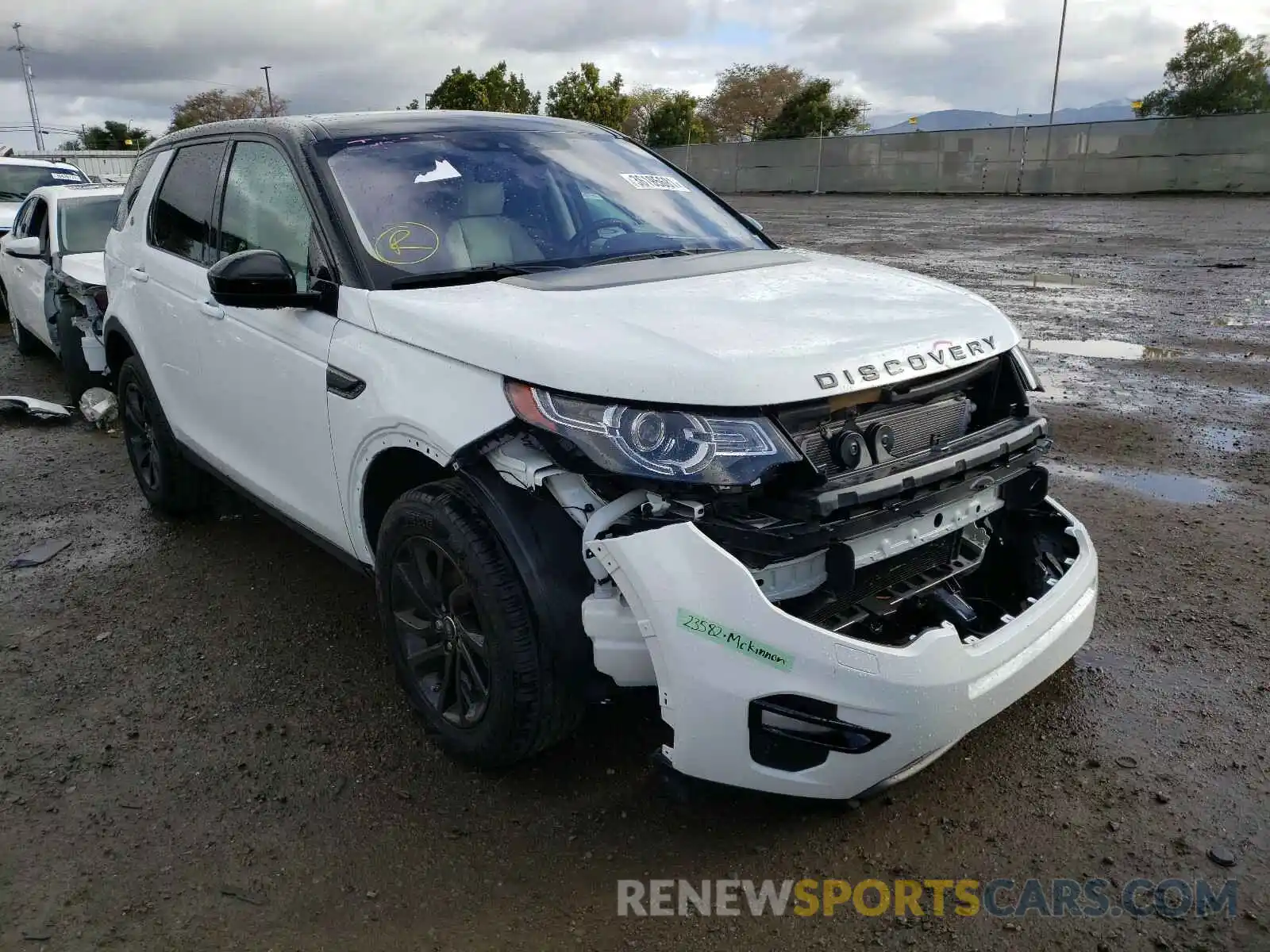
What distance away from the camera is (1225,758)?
2.89 meters

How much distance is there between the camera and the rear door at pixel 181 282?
4.08 metres

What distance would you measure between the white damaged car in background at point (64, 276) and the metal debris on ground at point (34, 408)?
0.34 m

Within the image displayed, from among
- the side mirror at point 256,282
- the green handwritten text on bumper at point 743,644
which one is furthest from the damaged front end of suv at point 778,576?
the side mirror at point 256,282

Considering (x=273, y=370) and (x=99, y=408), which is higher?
(x=273, y=370)

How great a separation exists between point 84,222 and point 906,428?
8.40 metres

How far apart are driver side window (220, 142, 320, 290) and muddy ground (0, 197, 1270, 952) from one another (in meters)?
1.47

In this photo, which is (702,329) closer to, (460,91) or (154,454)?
(154,454)

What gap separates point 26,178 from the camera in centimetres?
1466

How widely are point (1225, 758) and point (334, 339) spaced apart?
2934mm

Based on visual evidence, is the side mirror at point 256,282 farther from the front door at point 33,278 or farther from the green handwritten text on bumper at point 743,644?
the front door at point 33,278

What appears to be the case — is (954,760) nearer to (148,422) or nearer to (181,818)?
(181,818)

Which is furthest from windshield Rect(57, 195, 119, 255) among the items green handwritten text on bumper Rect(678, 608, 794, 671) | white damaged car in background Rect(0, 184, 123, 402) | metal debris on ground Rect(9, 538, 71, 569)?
green handwritten text on bumper Rect(678, 608, 794, 671)

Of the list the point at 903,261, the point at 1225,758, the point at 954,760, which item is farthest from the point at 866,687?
the point at 903,261

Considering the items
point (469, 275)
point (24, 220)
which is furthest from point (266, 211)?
point (24, 220)
